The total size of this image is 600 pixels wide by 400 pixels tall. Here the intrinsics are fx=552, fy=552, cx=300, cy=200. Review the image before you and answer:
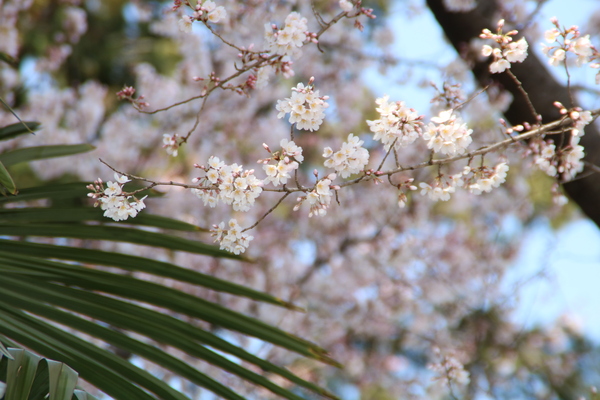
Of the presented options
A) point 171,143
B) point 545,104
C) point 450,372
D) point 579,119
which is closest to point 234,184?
point 171,143

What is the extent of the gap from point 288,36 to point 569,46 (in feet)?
2.28

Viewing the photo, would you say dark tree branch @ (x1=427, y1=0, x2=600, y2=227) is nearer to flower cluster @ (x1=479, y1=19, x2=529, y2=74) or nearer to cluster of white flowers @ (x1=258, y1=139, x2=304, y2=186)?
flower cluster @ (x1=479, y1=19, x2=529, y2=74)

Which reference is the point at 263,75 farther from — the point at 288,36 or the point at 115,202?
the point at 115,202

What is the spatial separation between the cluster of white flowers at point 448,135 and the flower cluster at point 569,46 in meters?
0.35

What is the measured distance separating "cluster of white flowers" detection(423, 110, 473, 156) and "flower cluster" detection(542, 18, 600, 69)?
1.14 ft

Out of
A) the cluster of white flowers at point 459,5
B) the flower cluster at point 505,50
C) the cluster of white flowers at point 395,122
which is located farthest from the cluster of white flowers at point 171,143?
the cluster of white flowers at point 459,5

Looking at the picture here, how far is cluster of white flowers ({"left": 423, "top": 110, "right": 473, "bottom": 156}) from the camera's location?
1219mm

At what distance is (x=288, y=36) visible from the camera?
143cm

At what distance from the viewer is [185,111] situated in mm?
4141

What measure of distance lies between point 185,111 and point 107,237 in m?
2.93

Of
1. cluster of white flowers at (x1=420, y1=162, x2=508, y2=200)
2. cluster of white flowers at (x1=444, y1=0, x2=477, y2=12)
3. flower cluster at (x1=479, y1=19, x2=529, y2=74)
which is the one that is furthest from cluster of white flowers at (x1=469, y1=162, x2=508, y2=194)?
cluster of white flowers at (x1=444, y1=0, x2=477, y2=12)

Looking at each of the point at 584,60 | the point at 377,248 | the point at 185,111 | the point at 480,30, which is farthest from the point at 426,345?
the point at 584,60

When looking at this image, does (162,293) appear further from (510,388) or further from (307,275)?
(510,388)

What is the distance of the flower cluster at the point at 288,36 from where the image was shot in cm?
143
